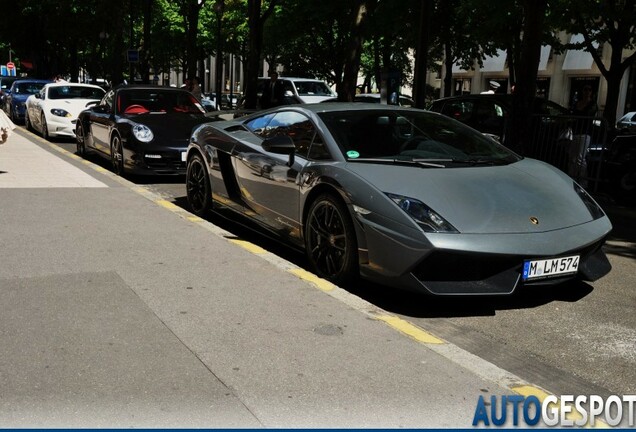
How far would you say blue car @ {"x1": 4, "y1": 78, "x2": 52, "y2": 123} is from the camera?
23.4 m

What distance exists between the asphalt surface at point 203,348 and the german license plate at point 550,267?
2.92ft

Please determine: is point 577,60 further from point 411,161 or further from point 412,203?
point 412,203

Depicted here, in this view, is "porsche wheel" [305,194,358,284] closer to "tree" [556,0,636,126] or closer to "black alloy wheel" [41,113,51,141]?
"black alloy wheel" [41,113,51,141]

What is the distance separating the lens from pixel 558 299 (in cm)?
535

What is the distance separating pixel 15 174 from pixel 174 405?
27.0ft

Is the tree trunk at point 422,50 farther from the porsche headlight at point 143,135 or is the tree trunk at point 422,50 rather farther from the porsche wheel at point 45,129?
the porsche wheel at point 45,129

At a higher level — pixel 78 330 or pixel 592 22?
pixel 592 22

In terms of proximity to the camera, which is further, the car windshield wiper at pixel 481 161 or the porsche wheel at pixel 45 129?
the porsche wheel at pixel 45 129

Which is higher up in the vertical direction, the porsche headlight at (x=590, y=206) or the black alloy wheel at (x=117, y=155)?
the porsche headlight at (x=590, y=206)

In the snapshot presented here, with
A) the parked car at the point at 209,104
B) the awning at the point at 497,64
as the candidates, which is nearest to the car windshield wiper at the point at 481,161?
the parked car at the point at 209,104

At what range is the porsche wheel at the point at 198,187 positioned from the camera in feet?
25.4

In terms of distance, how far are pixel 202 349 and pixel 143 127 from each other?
7382 millimetres

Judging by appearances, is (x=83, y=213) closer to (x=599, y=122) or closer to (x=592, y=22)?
(x=599, y=122)

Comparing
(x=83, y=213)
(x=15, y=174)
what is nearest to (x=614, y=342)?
(x=83, y=213)
